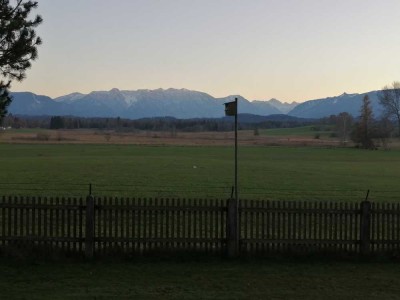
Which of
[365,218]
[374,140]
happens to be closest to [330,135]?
[374,140]

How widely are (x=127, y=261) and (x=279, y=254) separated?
3.13 metres

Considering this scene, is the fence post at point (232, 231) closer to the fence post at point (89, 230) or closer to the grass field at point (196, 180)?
the fence post at point (89, 230)

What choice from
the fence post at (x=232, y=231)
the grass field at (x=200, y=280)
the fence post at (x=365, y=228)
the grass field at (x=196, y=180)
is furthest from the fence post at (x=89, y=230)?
the grass field at (x=196, y=180)

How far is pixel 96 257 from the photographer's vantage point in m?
10.4

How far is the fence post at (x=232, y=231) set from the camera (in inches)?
423

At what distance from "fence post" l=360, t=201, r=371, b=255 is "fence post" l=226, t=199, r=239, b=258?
105 inches

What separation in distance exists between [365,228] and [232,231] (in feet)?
9.33

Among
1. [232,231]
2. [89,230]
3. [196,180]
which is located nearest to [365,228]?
[232,231]

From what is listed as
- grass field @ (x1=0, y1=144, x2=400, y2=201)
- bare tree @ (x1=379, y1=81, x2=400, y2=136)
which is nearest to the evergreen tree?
grass field @ (x1=0, y1=144, x2=400, y2=201)

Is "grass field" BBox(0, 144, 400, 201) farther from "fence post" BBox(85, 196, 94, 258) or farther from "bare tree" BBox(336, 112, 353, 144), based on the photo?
"bare tree" BBox(336, 112, 353, 144)

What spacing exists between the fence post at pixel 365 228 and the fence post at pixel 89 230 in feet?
18.3

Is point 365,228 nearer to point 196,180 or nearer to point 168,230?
point 168,230

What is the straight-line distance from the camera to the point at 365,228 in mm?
11047

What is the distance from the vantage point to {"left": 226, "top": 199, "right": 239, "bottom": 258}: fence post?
10.7 metres
